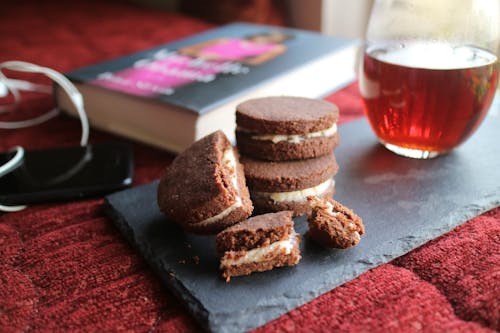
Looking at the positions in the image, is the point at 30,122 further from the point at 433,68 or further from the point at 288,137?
the point at 433,68

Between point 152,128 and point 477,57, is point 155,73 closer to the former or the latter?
point 152,128

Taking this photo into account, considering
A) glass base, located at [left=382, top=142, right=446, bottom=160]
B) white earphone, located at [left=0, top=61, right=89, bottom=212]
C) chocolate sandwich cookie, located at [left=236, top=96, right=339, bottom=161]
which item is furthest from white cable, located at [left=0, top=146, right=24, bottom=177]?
glass base, located at [left=382, top=142, right=446, bottom=160]

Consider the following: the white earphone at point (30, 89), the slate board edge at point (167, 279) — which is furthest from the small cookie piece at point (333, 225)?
the white earphone at point (30, 89)

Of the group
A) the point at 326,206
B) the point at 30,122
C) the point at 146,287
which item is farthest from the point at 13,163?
the point at 326,206

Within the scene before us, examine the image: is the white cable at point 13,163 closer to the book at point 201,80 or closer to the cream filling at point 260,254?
the book at point 201,80

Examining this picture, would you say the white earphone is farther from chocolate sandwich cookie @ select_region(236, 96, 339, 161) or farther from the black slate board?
chocolate sandwich cookie @ select_region(236, 96, 339, 161)
